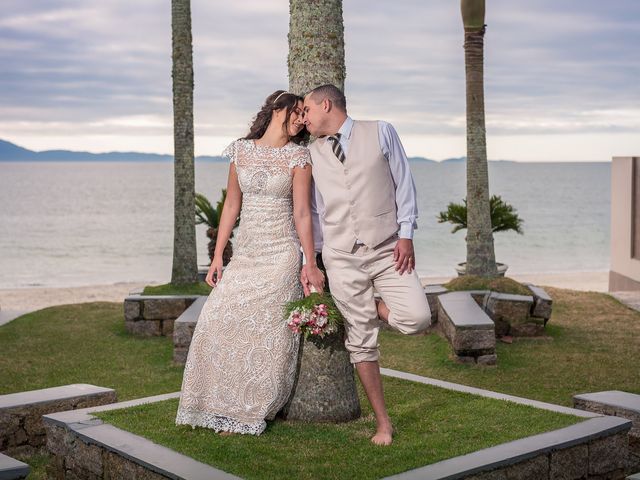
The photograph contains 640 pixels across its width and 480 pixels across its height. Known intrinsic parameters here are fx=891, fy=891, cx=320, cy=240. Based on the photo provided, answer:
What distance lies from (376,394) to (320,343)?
24.7 inches

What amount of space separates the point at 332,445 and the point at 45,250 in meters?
46.0

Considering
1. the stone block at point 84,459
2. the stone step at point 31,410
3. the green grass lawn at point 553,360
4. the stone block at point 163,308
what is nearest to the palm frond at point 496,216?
the green grass lawn at point 553,360

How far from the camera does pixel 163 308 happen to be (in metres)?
11.1

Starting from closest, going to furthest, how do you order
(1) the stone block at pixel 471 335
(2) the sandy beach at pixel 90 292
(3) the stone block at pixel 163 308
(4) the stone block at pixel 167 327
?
(1) the stone block at pixel 471 335 < (3) the stone block at pixel 163 308 < (4) the stone block at pixel 167 327 < (2) the sandy beach at pixel 90 292

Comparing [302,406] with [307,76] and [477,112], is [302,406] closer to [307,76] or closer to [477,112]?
[307,76]

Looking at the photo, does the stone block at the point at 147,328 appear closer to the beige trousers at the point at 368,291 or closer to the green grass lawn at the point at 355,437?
the green grass lawn at the point at 355,437

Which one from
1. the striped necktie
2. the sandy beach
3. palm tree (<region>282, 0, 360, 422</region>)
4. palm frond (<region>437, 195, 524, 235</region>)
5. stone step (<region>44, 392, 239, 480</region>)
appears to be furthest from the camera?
the sandy beach

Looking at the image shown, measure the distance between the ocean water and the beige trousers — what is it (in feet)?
A: 107

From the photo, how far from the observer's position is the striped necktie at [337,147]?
5309mm

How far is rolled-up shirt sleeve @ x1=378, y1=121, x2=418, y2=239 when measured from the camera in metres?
5.18

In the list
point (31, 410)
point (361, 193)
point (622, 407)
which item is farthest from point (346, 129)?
point (31, 410)

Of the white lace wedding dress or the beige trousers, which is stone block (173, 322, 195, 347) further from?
the beige trousers

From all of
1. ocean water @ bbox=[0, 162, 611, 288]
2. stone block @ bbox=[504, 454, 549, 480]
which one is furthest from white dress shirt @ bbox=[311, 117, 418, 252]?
ocean water @ bbox=[0, 162, 611, 288]

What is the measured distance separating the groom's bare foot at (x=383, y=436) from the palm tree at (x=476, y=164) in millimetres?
7584
